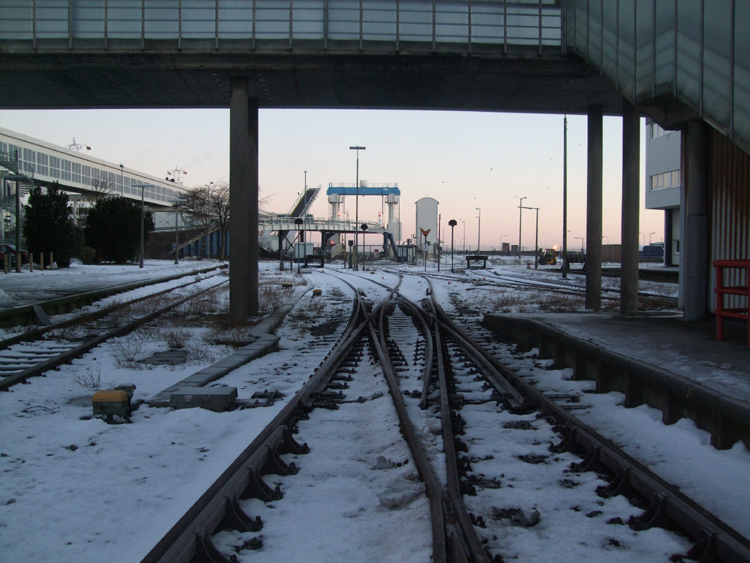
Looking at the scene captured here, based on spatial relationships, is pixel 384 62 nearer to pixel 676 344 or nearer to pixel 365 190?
pixel 676 344

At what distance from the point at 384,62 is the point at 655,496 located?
37.4 ft

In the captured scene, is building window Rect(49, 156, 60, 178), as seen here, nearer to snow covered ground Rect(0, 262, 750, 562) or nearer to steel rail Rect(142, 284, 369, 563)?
snow covered ground Rect(0, 262, 750, 562)

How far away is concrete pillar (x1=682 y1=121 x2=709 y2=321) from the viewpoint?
400 inches

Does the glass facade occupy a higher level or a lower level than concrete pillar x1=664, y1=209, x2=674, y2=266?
higher

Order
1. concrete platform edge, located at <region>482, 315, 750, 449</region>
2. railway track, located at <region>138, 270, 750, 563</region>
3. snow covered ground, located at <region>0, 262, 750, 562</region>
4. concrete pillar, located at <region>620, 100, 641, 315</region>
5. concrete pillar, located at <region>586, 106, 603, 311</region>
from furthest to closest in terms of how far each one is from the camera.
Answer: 1. concrete pillar, located at <region>586, 106, 603, 311</region>
2. concrete pillar, located at <region>620, 100, 641, 315</region>
3. concrete platform edge, located at <region>482, 315, 750, 449</region>
4. snow covered ground, located at <region>0, 262, 750, 562</region>
5. railway track, located at <region>138, 270, 750, 563</region>

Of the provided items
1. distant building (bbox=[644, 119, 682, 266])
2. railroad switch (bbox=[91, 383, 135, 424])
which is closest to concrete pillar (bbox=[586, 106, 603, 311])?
railroad switch (bbox=[91, 383, 135, 424])

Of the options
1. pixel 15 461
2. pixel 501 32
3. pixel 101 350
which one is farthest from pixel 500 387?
pixel 501 32

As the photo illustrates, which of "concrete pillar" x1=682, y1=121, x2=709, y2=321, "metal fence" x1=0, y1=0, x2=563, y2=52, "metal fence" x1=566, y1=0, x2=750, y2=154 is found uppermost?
"metal fence" x1=0, y1=0, x2=563, y2=52

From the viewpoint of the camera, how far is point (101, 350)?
975 cm

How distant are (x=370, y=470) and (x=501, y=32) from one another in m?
11.7

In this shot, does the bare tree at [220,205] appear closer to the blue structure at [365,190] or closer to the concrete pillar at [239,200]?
the blue structure at [365,190]

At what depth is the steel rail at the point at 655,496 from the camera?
2908mm

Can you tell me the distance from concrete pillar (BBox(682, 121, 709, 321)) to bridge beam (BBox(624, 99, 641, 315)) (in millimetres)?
3277

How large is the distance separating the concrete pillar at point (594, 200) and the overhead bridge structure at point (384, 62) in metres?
0.68
